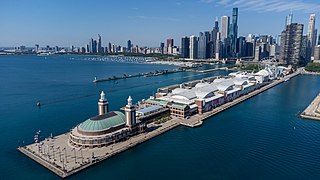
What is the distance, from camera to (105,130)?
84.0ft


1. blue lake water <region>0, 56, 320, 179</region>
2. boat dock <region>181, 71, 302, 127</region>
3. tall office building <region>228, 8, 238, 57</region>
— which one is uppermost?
tall office building <region>228, 8, 238, 57</region>

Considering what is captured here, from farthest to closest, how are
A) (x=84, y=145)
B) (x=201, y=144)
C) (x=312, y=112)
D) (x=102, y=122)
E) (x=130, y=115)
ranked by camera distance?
(x=312, y=112) < (x=130, y=115) < (x=201, y=144) < (x=102, y=122) < (x=84, y=145)

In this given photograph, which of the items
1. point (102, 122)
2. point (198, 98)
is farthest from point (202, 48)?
point (102, 122)

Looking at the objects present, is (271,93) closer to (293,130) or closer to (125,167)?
(293,130)

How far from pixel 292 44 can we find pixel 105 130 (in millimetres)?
104250

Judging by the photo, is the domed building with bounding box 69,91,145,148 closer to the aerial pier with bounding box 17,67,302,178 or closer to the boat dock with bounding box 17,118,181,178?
the aerial pier with bounding box 17,67,302,178

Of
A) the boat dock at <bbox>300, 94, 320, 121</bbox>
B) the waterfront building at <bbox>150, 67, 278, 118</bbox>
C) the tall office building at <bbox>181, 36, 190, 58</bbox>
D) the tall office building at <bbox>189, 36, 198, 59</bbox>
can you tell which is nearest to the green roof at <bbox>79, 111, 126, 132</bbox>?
the waterfront building at <bbox>150, 67, 278, 118</bbox>

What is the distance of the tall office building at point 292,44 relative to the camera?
10456cm

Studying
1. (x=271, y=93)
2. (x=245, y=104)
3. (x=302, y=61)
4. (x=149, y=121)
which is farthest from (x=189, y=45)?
(x=149, y=121)

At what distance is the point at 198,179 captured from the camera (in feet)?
66.6

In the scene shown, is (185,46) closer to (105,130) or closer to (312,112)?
(312,112)

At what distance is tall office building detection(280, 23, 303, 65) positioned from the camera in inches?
4117

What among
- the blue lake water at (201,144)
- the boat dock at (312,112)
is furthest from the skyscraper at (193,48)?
the boat dock at (312,112)

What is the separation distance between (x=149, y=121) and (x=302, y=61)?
10652 cm
